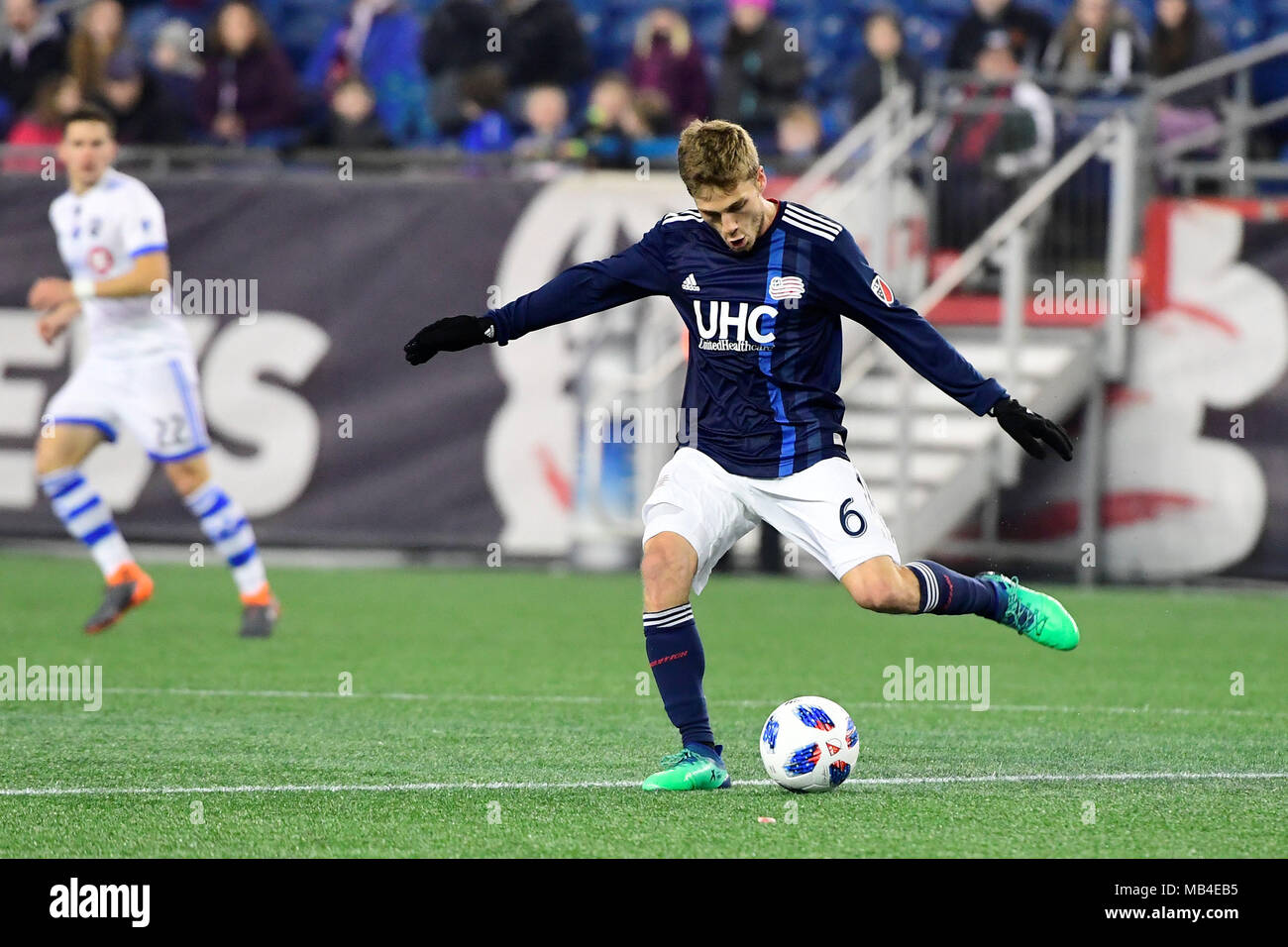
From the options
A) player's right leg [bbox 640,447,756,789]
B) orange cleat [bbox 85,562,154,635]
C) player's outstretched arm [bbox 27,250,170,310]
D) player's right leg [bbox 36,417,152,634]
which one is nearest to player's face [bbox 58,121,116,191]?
player's outstretched arm [bbox 27,250,170,310]

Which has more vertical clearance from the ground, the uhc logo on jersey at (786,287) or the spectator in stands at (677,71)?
the spectator in stands at (677,71)

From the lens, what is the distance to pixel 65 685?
898cm

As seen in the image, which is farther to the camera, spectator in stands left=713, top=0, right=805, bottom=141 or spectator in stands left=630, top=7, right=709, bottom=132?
spectator in stands left=630, top=7, right=709, bottom=132

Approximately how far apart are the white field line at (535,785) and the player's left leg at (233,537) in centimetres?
447

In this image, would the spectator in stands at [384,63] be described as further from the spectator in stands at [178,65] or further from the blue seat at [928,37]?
the blue seat at [928,37]

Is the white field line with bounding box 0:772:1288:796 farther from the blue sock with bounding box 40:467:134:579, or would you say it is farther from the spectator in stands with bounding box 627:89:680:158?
the spectator in stands with bounding box 627:89:680:158

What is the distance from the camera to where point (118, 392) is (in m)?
10.9

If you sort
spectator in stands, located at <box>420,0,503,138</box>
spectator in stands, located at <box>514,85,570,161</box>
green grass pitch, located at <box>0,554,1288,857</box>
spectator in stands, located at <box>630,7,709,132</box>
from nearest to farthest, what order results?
1. green grass pitch, located at <box>0,554,1288,857</box>
2. spectator in stands, located at <box>514,85,570,161</box>
3. spectator in stands, located at <box>630,7,709,132</box>
4. spectator in stands, located at <box>420,0,503,138</box>

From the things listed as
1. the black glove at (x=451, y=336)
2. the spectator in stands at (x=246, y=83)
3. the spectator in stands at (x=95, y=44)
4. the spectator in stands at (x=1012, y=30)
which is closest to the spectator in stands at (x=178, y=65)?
the spectator in stands at (x=246, y=83)

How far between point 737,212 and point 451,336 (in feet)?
3.26

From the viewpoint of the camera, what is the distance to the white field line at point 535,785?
20.9ft

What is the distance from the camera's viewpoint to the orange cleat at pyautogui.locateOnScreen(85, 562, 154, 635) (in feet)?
35.1

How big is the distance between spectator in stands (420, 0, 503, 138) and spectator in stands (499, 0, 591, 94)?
5.8 inches
